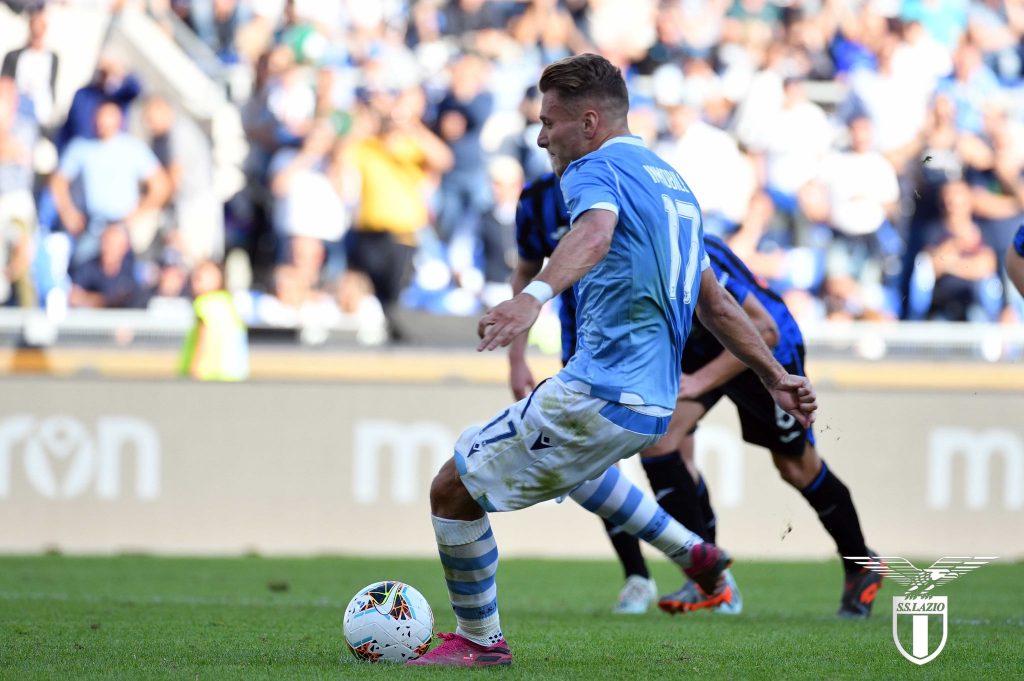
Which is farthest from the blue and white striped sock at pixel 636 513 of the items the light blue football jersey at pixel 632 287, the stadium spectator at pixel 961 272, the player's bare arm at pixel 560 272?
the stadium spectator at pixel 961 272

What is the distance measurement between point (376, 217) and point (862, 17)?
5366 millimetres

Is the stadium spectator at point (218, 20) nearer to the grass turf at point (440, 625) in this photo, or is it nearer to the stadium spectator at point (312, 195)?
the stadium spectator at point (312, 195)

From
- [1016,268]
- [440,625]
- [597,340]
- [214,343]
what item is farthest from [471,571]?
[214,343]

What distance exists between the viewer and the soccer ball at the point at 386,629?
18.0ft

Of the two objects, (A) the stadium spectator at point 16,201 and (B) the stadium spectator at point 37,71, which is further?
(B) the stadium spectator at point 37,71

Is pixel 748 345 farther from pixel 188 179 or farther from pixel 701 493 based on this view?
pixel 188 179

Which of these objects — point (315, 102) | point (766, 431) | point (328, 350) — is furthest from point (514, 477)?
point (315, 102)

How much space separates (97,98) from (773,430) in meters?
8.47

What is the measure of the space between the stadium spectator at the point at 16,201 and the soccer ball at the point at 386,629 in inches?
318

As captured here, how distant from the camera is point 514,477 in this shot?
16.5 ft

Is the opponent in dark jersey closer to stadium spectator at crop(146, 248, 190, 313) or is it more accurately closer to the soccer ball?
the soccer ball

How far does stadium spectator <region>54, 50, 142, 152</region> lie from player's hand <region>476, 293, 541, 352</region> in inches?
405

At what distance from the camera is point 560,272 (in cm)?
460

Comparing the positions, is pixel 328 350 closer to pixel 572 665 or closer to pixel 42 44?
pixel 42 44
